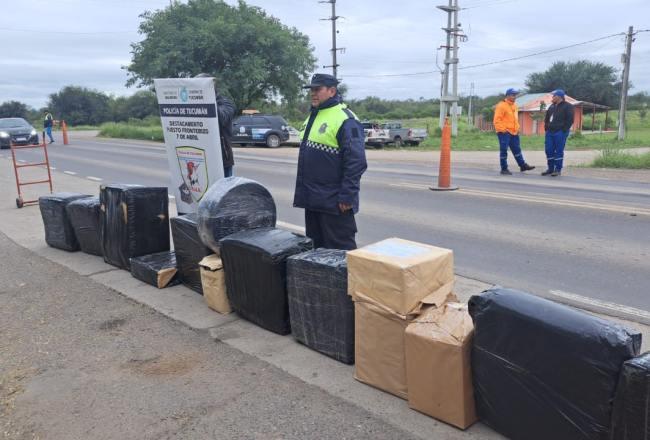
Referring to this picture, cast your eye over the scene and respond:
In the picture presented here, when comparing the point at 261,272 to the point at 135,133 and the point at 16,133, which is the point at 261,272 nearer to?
the point at 16,133

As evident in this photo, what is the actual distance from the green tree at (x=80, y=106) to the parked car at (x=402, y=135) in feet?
246

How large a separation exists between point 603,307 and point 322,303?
254 cm

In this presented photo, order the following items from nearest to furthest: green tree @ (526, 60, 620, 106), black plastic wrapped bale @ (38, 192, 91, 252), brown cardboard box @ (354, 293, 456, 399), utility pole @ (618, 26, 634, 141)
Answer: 1. brown cardboard box @ (354, 293, 456, 399)
2. black plastic wrapped bale @ (38, 192, 91, 252)
3. utility pole @ (618, 26, 634, 141)
4. green tree @ (526, 60, 620, 106)

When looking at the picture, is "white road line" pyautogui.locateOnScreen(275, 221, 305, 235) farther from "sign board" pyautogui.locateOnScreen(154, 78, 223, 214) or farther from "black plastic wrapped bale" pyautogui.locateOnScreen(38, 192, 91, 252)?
"black plastic wrapped bale" pyautogui.locateOnScreen(38, 192, 91, 252)

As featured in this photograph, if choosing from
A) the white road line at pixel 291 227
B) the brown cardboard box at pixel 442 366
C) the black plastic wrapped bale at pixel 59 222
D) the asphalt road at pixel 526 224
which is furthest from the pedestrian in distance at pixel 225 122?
the brown cardboard box at pixel 442 366

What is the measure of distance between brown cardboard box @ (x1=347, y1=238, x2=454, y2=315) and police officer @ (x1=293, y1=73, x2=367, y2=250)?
1.16 metres

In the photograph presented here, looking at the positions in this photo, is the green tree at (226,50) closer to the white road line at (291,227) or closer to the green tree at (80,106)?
the white road line at (291,227)

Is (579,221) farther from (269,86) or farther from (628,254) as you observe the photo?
(269,86)

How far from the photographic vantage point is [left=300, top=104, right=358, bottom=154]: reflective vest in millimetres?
4527

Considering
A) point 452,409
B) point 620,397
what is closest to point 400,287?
point 452,409

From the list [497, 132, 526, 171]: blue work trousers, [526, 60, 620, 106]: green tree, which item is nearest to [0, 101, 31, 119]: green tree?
[526, 60, 620, 106]: green tree

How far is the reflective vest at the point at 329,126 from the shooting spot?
4527 millimetres

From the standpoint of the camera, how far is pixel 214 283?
4695mm

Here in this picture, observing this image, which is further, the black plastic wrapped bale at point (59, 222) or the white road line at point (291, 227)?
the white road line at point (291, 227)
